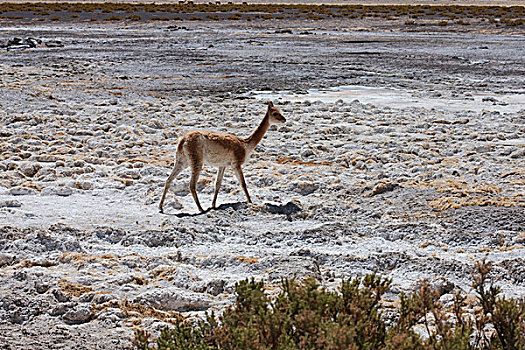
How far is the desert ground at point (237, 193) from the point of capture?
18.1 feet

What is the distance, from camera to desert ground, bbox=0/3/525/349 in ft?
18.1

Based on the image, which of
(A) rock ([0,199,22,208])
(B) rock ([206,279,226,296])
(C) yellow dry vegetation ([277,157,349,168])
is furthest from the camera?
(C) yellow dry vegetation ([277,157,349,168])

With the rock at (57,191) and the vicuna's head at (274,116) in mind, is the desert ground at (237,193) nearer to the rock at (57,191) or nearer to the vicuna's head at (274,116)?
the rock at (57,191)

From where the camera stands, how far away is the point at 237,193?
890 cm

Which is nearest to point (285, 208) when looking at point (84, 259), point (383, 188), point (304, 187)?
point (304, 187)

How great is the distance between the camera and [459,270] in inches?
234

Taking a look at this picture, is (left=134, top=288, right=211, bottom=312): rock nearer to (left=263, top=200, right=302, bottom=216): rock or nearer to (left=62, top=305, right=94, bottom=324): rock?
(left=62, top=305, right=94, bottom=324): rock

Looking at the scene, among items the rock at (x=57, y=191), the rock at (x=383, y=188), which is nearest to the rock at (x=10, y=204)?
the rock at (x=57, y=191)

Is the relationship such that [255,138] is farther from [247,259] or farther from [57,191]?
[247,259]

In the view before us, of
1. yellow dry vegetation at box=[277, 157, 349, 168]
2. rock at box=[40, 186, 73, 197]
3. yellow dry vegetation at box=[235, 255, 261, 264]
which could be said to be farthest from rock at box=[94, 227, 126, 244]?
yellow dry vegetation at box=[277, 157, 349, 168]

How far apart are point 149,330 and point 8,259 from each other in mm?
2014

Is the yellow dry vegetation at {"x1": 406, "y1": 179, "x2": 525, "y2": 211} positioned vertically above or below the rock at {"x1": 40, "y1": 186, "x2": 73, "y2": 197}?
above

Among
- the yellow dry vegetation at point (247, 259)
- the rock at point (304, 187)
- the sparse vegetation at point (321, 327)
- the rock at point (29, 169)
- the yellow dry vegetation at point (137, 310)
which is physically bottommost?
the rock at point (29, 169)

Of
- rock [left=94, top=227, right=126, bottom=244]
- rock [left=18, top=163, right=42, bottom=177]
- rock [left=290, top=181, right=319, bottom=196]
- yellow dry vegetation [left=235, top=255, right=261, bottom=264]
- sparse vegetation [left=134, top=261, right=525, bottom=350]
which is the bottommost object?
rock [left=18, top=163, right=42, bottom=177]
